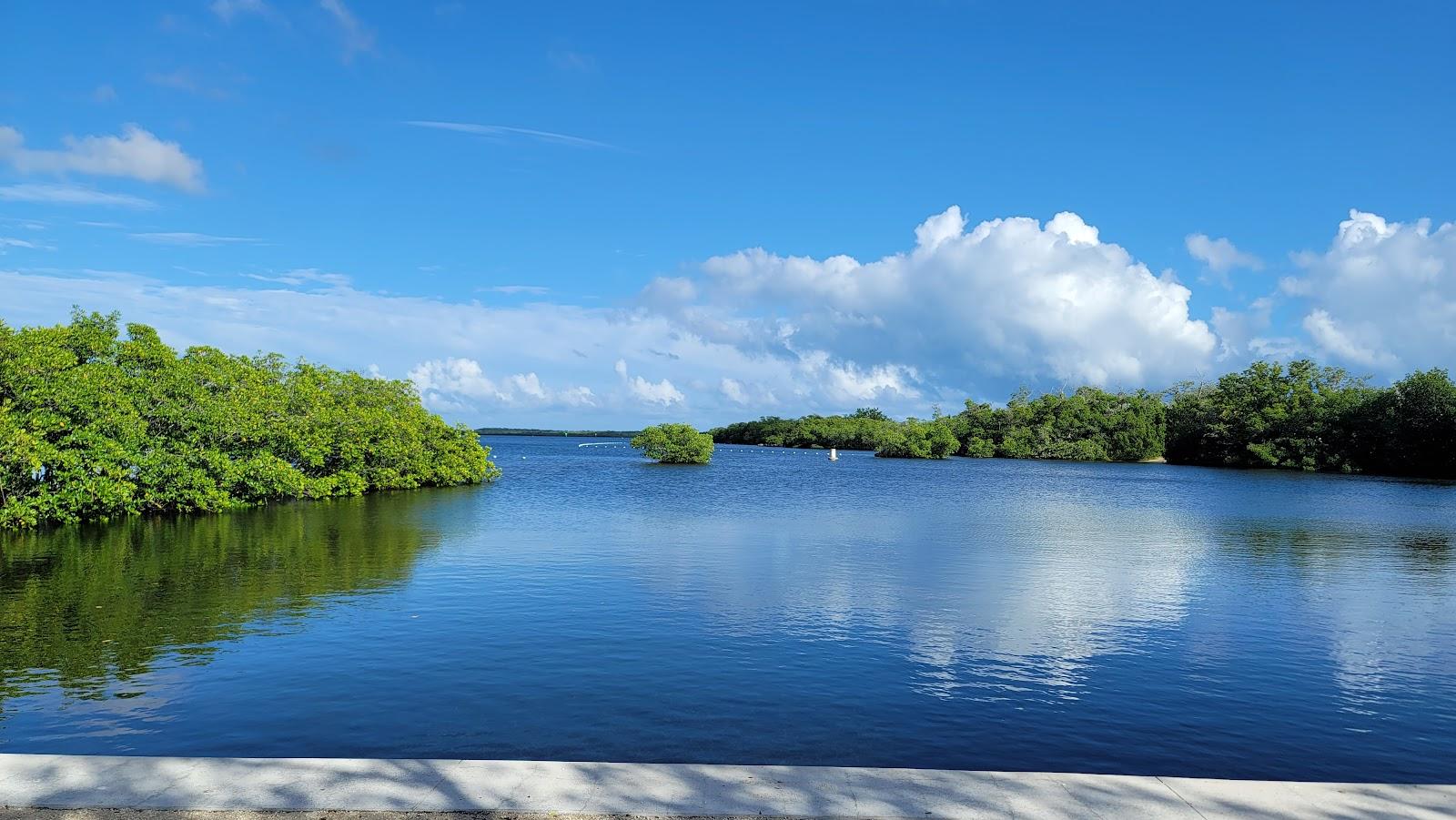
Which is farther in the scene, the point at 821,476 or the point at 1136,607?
the point at 821,476

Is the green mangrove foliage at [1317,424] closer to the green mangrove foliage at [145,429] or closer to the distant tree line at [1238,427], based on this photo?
the distant tree line at [1238,427]

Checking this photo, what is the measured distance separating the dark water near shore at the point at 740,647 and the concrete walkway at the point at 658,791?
7.99ft

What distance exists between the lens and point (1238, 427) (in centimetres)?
12719

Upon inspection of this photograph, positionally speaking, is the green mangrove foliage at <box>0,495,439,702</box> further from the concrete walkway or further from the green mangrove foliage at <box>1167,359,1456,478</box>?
the green mangrove foliage at <box>1167,359,1456,478</box>

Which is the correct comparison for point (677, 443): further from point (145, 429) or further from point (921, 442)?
point (145, 429)

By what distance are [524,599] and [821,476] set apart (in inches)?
2618

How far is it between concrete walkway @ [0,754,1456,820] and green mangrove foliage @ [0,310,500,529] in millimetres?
28711

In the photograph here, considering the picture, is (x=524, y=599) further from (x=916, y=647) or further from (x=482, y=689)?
(x=916, y=647)

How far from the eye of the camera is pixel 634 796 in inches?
312

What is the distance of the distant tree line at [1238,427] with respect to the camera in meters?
102

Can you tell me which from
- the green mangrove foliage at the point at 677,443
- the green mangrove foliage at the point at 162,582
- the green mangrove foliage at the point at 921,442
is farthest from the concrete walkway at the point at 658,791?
the green mangrove foliage at the point at 921,442

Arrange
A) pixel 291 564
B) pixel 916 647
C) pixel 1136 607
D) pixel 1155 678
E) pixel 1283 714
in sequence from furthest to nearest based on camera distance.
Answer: pixel 291 564, pixel 1136 607, pixel 916 647, pixel 1155 678, pixel 1283 714

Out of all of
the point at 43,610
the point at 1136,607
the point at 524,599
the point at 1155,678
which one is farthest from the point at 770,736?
the point at 43,610

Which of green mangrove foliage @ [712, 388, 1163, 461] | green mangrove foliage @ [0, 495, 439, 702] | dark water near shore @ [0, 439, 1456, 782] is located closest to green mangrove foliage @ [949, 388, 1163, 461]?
green mangrove foliage @ [712, 388, 1163, 461]
